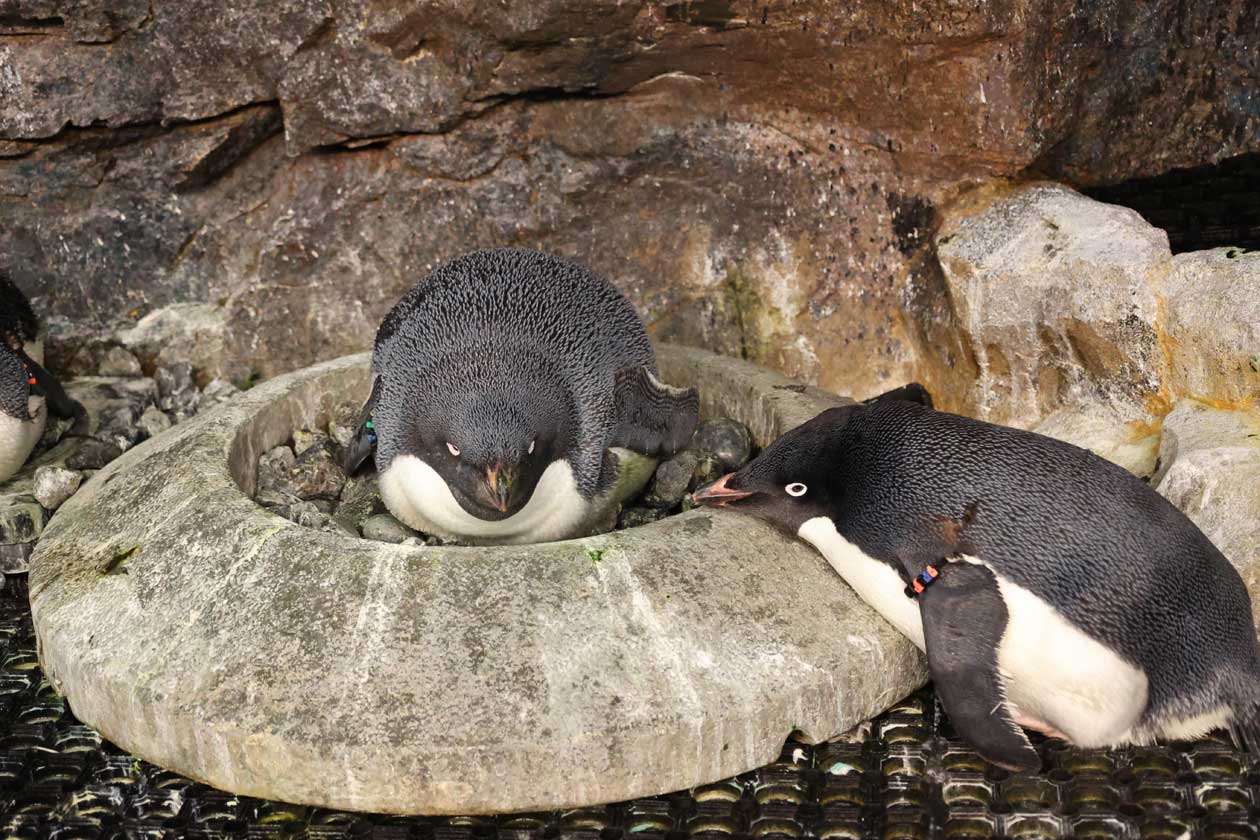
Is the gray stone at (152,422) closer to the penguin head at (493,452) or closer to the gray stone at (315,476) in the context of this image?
the gray stone at (315,476)

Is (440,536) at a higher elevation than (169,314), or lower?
lower

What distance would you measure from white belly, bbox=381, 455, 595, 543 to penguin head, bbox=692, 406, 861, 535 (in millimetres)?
465

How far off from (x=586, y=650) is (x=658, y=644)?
18 centimetres

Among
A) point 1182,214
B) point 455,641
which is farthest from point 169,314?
point 1182,214

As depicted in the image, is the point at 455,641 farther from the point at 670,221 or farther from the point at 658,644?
the point at 670,221

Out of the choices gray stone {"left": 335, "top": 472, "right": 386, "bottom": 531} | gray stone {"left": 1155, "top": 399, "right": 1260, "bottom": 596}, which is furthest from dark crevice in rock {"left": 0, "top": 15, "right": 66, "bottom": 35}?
gray stone {"left": 1155, "top": 399, "right": 1260, "bottom": 596}

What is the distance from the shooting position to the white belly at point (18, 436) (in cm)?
439

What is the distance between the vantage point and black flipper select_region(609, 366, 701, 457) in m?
4.18

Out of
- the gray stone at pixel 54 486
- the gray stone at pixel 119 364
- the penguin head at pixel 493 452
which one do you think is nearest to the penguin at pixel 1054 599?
the penguin head at pixel 493 452

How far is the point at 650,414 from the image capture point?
4.23 m

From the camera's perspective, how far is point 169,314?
200 inches

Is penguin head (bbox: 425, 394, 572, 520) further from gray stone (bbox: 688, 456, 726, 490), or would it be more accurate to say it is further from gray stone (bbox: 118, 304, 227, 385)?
gray stone (bbox: 118, 304, 227, 385)

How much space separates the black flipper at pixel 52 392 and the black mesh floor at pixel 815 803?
5.53 ft

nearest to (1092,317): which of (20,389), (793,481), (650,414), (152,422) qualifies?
(793,481)
